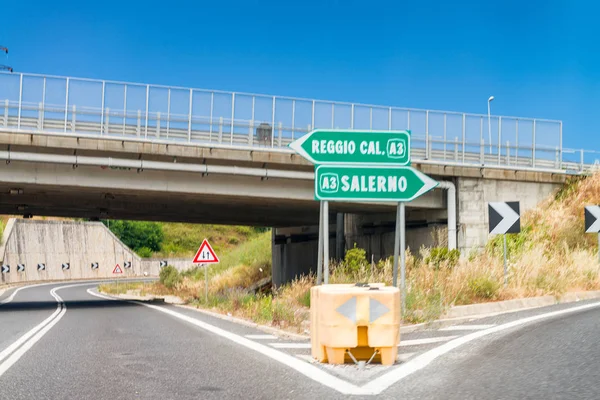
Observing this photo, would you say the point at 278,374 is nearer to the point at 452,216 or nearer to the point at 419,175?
the point at 419,175

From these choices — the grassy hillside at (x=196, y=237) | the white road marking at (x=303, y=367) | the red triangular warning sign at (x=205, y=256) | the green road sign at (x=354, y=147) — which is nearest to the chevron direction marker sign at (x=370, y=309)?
the white road marking at (x=303, y=367)

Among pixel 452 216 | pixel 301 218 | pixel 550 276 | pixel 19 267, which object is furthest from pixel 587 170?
pixel 19 267

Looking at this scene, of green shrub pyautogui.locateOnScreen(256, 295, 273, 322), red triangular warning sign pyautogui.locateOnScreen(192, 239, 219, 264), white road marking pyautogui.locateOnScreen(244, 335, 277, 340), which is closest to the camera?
white road marking pyautogui.locateOnScreen(244, 335, 277, 340)

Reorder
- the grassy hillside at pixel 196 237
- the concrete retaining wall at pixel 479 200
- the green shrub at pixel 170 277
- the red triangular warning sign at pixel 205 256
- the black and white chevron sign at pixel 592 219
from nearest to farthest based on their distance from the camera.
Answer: the black and white chevron sign at pixel 592 219 → the red triangular warning sign at pixel 205 256 → the concrete retaining wall at pixel 479 200 → the green shrub at pixel 170 277 → the grassy hillside at pixel 196 237

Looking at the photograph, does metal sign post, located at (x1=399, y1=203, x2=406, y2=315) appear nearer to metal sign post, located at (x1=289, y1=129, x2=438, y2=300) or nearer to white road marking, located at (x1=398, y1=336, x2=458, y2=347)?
metal sign post, located at (x1=289, y1=129, x2=438, y2=300)

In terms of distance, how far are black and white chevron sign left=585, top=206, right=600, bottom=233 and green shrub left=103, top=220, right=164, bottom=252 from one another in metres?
90.8

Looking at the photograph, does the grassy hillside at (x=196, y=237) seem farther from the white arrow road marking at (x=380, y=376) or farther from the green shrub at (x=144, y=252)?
the white arrow road marking at (x=380, y=376)

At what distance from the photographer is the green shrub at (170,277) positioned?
45.3 metres

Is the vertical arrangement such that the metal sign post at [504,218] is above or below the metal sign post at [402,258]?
above

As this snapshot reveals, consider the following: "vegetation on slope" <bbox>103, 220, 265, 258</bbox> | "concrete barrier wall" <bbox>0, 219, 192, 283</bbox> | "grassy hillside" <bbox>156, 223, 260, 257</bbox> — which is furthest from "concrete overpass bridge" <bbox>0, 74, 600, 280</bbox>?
"grassy hillside" <bbox>156, 223, 260, 257</bbox>

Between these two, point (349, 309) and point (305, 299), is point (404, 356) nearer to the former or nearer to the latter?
point (349, 309)

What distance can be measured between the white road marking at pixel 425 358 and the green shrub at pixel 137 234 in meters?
97.0

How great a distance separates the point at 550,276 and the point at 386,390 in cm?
1178

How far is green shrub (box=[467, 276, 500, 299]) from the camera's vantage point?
1467 centimetres
